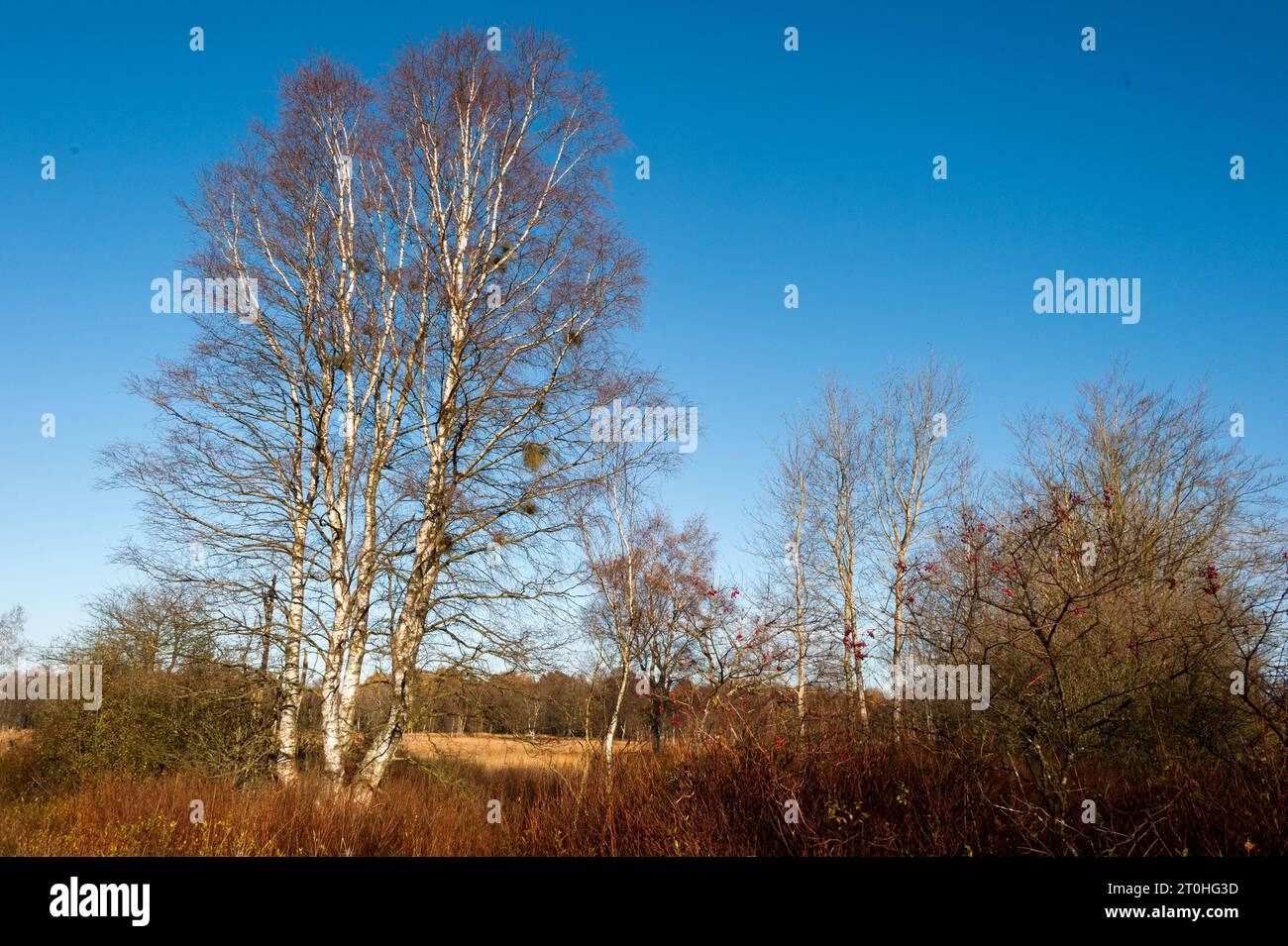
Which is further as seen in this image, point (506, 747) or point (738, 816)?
point (506, 747)

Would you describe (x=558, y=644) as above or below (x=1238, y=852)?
above

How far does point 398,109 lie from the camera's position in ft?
36.8

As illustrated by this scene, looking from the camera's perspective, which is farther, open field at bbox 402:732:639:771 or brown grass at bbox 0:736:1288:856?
open field at bbox 402:732:639:771

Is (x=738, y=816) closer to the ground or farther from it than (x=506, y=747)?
farther from it

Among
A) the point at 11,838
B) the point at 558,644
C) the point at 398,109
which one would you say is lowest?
the point at 11,838

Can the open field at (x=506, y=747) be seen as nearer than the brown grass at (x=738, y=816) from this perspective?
No
